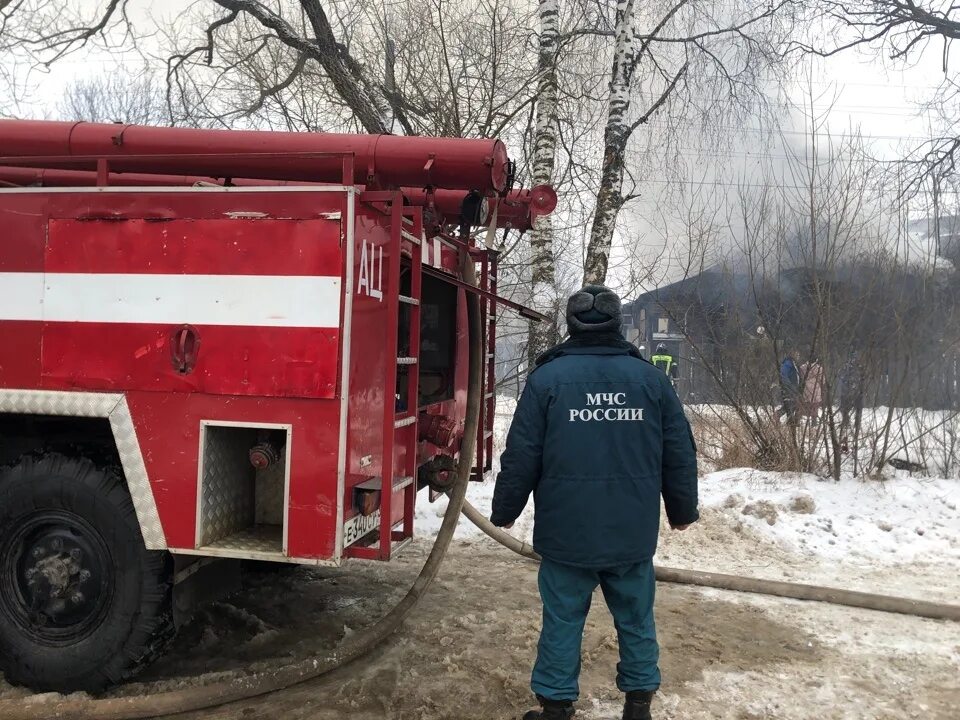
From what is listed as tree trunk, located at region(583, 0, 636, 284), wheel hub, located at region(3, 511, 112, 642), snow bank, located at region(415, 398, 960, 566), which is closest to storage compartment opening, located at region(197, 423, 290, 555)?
wheel hub, located at region(3, 511, 112, 642)

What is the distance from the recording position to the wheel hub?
331 cm

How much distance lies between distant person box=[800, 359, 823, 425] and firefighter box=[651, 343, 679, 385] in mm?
1847

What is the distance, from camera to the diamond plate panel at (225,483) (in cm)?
308

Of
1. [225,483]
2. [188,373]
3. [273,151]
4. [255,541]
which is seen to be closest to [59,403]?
[188,373]

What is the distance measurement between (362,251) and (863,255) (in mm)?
6774

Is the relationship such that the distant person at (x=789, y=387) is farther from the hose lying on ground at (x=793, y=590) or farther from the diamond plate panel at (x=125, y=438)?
the diamond plate panel at (x=125, y=438)

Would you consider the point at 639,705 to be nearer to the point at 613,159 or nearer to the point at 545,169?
the point at 613,159

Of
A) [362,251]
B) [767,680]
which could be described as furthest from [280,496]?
[767,680]

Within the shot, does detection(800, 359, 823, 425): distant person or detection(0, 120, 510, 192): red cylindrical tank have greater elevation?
detection(0, 120, 510, 192): red cylindrical tank

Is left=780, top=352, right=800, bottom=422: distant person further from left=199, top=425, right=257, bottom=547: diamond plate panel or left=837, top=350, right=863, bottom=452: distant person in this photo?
left=199, top=425, right=257, bottom=547: diamond plate panel

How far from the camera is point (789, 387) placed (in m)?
7.86

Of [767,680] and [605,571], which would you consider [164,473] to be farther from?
[767,680]

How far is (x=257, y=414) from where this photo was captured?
3.02 meters

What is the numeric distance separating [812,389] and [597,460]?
18.7ft
